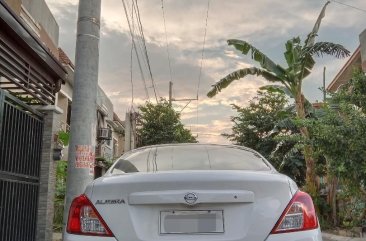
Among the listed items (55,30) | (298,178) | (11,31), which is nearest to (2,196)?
(11,31)

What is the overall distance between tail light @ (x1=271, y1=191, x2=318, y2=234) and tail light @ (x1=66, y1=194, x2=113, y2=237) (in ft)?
3.59

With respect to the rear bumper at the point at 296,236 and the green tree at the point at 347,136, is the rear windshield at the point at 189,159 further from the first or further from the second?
the green tree at the point at 347,136

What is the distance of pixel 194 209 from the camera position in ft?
10.1

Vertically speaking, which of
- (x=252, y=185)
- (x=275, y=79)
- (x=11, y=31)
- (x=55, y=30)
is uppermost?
(x=55, y=30)

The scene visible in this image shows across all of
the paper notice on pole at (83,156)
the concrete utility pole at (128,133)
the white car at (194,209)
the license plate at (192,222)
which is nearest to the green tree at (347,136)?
the paper notice on pole at (83,156)

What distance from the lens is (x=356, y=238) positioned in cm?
1338

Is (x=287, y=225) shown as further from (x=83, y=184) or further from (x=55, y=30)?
(x=55, y=30)

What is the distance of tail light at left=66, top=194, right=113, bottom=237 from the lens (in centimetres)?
312

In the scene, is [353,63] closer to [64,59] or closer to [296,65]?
[296,65]

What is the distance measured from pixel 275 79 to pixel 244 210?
14.8m

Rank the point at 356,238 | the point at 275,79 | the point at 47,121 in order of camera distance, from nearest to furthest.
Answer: the point at 47,121, the point at 356,238, the point at 275,79

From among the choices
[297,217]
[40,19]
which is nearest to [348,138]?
[297,217]

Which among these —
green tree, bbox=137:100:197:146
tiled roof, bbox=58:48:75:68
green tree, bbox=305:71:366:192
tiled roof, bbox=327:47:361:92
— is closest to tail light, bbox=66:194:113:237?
green tree, bbox=305:71:366:192

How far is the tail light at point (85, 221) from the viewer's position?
10.2 ft
